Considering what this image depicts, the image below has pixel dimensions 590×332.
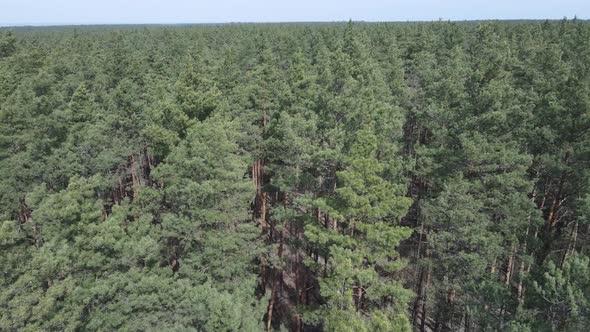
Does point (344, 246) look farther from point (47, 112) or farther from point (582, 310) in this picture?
point (47, 112)

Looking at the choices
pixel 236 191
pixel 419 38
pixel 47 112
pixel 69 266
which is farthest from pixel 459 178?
pixel 419 38

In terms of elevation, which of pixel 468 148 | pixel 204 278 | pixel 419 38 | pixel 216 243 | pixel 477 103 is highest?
pixel 419 38

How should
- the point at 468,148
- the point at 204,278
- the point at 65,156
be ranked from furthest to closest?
the point at 65,156
the point at 468,148
the point at 204,278

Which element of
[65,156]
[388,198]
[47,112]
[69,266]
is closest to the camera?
[69,266]

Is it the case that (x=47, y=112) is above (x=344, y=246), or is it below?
above

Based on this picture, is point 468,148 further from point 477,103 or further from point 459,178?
point 477,103

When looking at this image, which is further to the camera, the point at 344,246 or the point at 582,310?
the point at 344,246

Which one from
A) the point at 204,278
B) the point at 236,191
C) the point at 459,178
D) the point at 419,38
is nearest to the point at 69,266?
the point at 204,278
